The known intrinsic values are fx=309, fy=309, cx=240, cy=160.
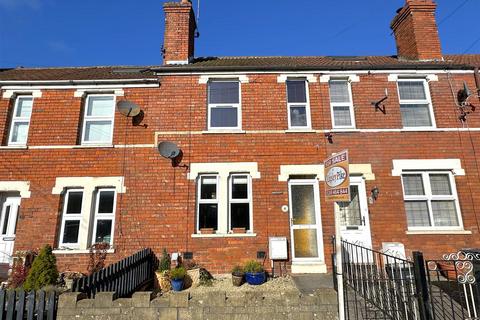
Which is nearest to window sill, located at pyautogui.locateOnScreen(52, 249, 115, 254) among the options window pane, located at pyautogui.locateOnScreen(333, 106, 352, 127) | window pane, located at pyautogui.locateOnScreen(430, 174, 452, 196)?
window pane, located at pyautogui.locateOnScreen(333, 106, 352, 127)

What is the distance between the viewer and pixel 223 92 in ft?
34.5

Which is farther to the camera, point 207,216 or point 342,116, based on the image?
point 342,116

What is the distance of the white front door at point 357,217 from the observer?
9016 mm

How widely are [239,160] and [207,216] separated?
6.45 feet

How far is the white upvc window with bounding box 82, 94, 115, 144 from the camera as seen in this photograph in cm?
1016

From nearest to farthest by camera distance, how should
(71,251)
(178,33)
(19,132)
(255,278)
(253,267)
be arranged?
(255,278)
(253,267)
(71,251)
(19,132)
(178,33)

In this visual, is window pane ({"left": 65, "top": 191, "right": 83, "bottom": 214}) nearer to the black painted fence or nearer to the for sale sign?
the black painted fence

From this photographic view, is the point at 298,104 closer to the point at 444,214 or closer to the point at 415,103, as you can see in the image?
the point at 415,103

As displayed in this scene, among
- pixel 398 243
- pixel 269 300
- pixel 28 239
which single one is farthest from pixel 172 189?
pixel 398 243

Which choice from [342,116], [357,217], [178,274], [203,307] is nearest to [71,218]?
[178,274]

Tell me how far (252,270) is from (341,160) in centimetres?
453

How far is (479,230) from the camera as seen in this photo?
8.98 meters

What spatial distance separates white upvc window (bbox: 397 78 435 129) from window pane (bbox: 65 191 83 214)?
10.6 meters

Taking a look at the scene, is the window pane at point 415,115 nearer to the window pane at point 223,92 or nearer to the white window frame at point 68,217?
the window pane at point 223,92
